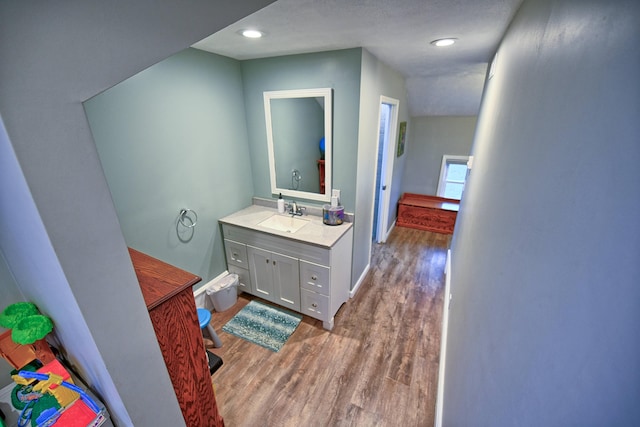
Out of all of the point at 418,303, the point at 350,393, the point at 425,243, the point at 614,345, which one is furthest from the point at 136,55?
the point at 425,243

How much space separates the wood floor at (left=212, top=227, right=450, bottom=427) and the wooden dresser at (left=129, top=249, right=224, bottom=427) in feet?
1.84

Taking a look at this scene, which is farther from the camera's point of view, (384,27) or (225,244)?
(225,244)

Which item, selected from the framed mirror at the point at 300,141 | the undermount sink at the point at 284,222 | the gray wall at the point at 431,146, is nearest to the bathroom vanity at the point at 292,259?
the undermount sink at the point at 284,222

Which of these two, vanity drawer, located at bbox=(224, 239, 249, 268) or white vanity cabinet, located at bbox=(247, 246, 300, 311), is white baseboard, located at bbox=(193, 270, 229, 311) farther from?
white vanity cabinet, located at bbox=(247, 246, 300, 311)

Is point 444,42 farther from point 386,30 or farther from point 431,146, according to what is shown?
point 431,146

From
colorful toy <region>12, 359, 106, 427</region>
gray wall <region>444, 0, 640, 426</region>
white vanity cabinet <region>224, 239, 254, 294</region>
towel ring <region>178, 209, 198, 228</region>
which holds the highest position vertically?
gray wall <region>444, 0, 640, 426</region>

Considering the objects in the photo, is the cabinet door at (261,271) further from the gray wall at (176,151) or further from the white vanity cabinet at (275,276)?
the gray wall at (176,151)

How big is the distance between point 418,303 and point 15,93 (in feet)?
9.84

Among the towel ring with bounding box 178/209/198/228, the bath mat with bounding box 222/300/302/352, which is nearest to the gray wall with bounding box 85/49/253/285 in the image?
the towel ring with bounding box 178/209/198/228

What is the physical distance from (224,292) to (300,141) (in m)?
1.70

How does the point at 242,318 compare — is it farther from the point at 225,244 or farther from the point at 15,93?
the point at 15,93

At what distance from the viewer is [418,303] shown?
2.69m

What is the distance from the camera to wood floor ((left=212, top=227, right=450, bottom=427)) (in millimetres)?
1691

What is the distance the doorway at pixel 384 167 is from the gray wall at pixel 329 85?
2.86 ft
